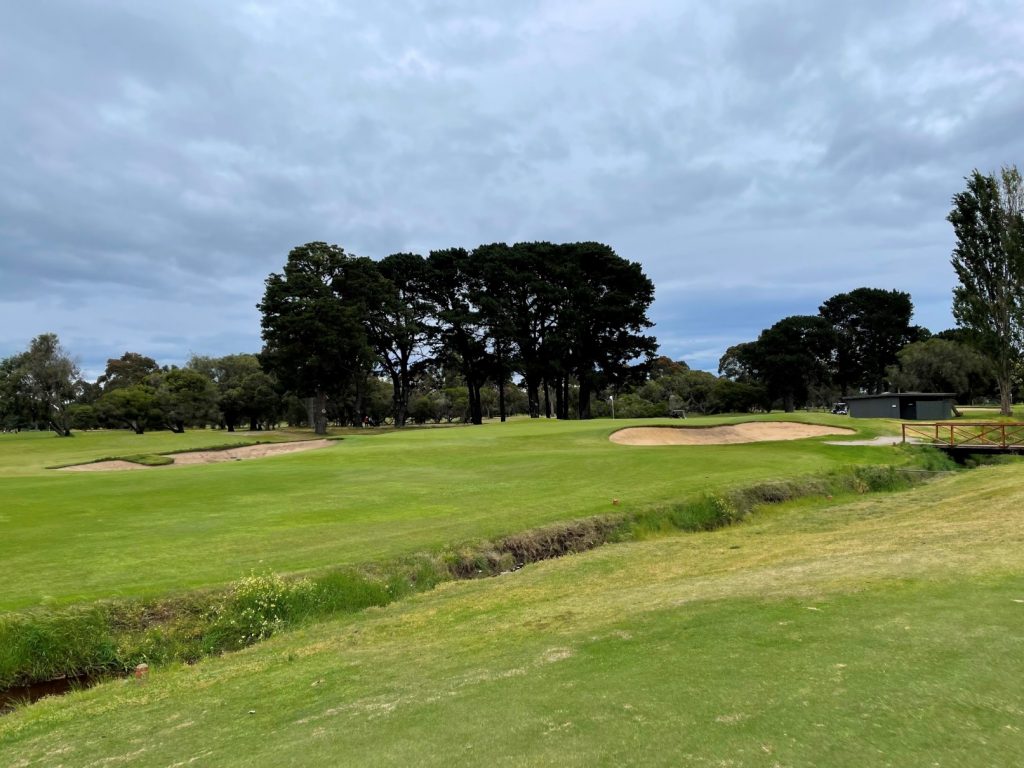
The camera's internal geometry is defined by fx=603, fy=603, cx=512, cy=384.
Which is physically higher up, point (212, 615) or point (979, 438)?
point (979, 438)

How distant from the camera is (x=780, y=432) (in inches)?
1583

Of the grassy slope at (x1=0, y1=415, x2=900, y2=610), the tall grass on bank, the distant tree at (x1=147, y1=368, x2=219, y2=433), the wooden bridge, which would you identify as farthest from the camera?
the distant tree at (x1=147, y1=368, x2=219, y2=433)

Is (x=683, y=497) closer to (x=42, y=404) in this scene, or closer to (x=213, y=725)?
(x=213, y=725)

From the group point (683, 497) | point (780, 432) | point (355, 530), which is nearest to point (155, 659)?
point (355, 530)

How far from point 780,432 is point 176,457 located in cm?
3911

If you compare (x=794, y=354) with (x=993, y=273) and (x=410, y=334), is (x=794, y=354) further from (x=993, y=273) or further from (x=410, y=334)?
(x=410, y=334)

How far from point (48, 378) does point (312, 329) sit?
2874 cm

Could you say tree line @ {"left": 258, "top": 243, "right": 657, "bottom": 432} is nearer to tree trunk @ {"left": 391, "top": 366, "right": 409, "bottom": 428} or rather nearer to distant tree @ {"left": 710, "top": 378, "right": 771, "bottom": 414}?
tree trunk @ {"left": 391, "top": 366, "right": 409, "bottom": 428}

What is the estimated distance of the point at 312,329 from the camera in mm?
57031

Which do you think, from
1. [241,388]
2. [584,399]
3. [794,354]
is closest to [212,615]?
[584,399]

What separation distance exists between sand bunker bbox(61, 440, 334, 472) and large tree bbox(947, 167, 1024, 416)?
54.4 m

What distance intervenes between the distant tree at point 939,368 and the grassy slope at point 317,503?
63715 mm

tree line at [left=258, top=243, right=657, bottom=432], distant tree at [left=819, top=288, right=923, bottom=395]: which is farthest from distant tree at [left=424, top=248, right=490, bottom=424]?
distant tree at [left=819, top=288, right=923, bottom=395]

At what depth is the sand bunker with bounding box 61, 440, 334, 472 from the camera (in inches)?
1367
